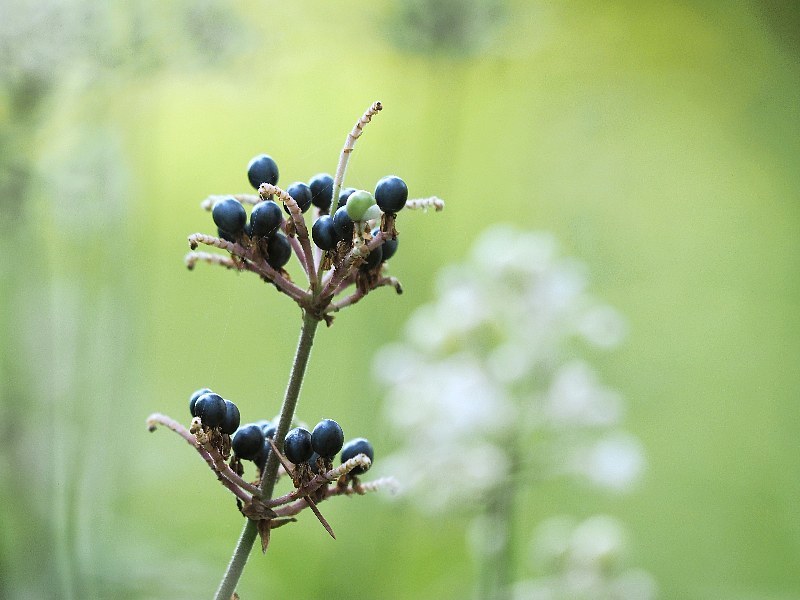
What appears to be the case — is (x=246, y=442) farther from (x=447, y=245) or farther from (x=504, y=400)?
(x=447, y=245)

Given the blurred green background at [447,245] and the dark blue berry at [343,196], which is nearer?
the dark blue berry at [343,196]

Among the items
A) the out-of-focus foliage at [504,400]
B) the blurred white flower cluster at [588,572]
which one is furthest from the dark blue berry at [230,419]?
the blurred white flower cluster at [588,572]

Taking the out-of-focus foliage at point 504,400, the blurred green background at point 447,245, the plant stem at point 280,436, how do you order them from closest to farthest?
the plant stem at point 280,436
the out-of-focus foliage at point 504,400
the blurred green background at point 447,245

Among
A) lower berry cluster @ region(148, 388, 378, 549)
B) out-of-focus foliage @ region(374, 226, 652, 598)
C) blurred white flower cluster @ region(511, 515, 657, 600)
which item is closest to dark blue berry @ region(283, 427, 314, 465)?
lower berry cluster @ region(148, 388, 378, 549)

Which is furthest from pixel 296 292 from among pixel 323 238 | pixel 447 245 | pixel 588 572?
pixel 447 245

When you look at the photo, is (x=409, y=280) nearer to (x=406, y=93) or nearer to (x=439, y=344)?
(x=406, y=93)

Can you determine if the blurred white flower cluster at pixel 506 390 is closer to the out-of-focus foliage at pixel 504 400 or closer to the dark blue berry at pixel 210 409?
the out-of-focus foliage at pixel 504 400

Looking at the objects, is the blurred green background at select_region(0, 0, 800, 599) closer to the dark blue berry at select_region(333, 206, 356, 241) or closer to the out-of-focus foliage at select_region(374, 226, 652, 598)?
the out-of-focus foliage at select_region(374, 226, 652, 598)
